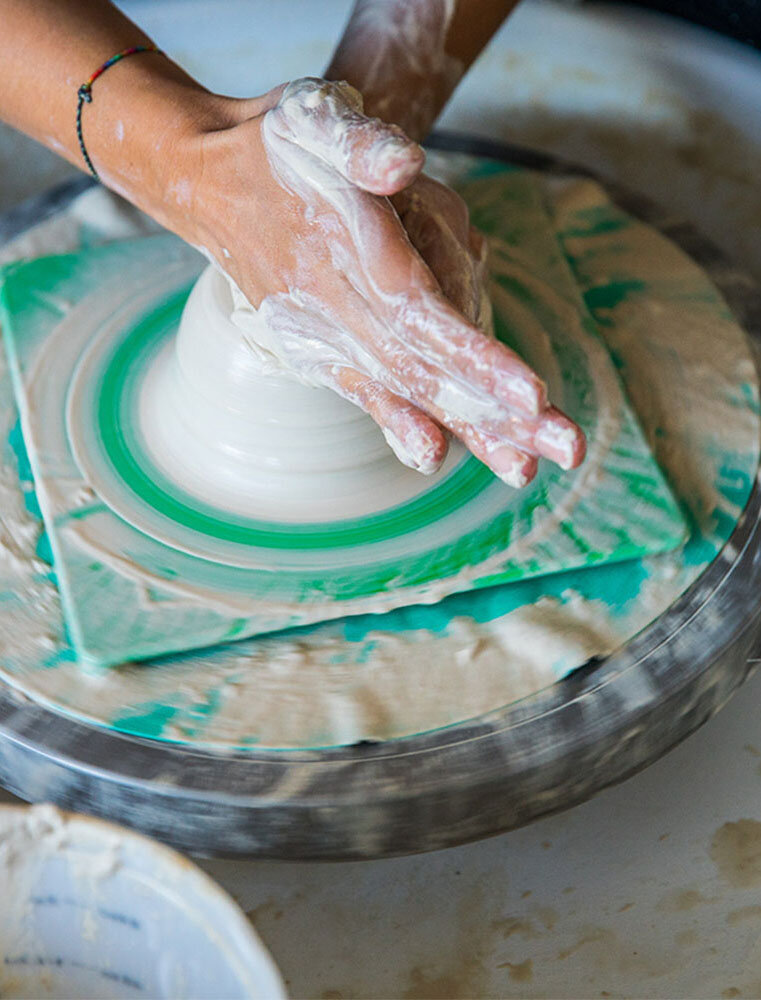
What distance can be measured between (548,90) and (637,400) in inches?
32.9

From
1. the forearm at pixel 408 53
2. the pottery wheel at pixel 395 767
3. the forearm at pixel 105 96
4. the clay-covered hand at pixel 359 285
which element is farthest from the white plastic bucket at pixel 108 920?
the forearm at pixel 408 53

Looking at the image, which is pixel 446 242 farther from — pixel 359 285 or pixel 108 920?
pixel 108 920

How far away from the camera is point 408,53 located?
129 cm

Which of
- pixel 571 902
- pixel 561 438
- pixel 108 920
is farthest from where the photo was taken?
pixel 571 902

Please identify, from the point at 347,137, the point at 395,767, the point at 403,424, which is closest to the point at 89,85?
the point at 347,137

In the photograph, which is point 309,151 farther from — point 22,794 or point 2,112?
point 22,794

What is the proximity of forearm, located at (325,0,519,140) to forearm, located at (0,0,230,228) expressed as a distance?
25 cm

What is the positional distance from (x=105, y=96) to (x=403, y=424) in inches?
20.0

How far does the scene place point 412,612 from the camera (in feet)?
3.21

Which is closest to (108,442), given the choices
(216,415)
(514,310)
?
(216,415)

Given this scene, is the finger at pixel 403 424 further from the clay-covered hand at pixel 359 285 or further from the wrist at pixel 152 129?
the wrist at pixel 152 129

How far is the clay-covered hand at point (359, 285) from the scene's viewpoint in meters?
0.82

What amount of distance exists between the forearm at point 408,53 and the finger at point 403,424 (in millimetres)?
497

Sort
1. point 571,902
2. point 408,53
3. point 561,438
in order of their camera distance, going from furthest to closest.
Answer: point 408,53
point 571,902
point 561,438
